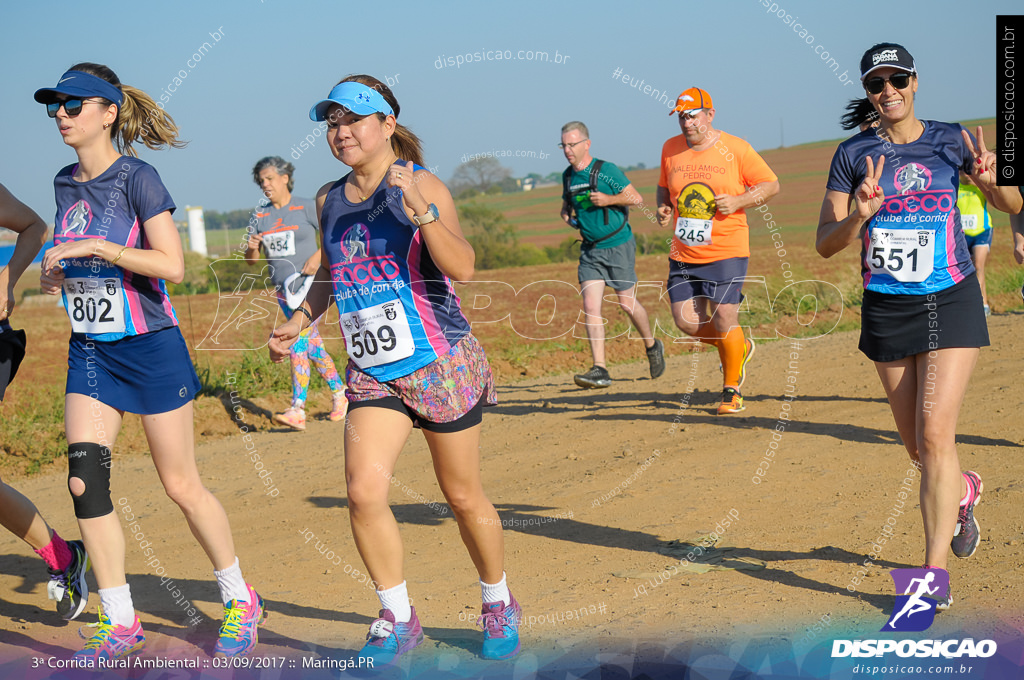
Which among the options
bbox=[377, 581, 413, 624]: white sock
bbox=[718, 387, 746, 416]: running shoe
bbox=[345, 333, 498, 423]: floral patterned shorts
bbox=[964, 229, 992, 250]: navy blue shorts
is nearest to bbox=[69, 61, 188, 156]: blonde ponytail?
bbox=[345, 333, 498, 423]: floral patterned shorts

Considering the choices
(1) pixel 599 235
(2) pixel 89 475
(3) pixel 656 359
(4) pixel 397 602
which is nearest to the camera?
(4) pixel 397 602

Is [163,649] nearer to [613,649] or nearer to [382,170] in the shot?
[613,649]

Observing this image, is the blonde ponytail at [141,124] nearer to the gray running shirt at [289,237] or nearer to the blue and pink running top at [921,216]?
the blue and pink running top at [921,216]

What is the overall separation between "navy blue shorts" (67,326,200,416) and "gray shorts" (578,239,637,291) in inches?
210

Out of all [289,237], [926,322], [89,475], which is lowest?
[89,475]

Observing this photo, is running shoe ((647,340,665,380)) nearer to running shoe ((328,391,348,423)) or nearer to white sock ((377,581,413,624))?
running shoe ((328,391,348,423))

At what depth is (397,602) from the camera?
3504mm

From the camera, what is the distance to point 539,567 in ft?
15.2

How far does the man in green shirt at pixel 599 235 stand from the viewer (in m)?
8.56

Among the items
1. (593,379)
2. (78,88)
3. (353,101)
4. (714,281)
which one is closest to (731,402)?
(714,281)

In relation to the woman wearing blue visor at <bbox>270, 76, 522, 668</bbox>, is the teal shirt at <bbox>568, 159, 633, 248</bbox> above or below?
above

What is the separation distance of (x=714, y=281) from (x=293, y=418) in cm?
376

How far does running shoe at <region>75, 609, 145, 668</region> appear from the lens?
11.7 feet

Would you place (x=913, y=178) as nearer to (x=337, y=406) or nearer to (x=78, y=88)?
(x=78, y=88)
